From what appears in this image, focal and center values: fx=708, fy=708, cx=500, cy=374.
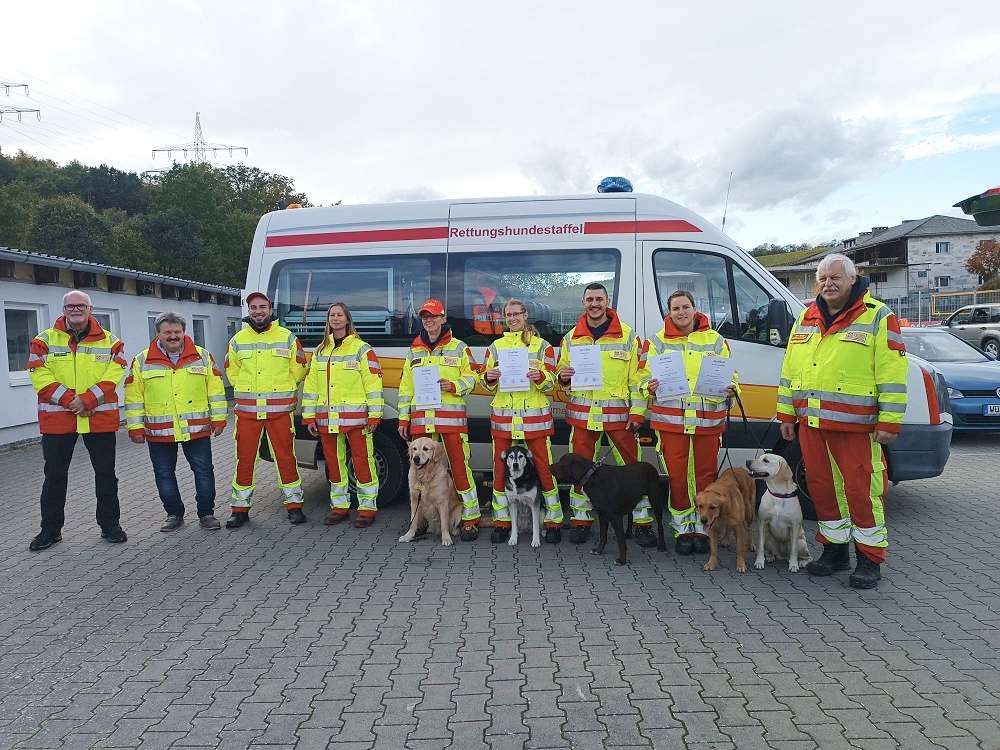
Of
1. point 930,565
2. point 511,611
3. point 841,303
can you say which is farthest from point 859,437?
point 511,611

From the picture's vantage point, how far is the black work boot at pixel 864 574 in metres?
4.73

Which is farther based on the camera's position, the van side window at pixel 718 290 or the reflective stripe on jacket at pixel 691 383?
the van side window at pixel 718 290

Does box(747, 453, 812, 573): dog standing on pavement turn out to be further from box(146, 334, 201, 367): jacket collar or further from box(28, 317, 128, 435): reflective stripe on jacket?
Result: box(28, 317, 128, 435): reflective stripe on jacket

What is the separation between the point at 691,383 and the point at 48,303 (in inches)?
461

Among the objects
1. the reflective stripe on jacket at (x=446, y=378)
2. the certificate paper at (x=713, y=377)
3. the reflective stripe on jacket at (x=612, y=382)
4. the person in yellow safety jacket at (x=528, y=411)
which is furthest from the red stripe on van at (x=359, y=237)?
the certificate paper at (x=713, y=377)

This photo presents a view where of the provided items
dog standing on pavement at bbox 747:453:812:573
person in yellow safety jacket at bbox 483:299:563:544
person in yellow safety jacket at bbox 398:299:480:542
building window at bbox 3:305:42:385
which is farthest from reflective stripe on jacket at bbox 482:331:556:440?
building window at bbox 3:305:42:385

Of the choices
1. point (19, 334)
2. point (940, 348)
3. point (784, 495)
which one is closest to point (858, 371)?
point (784, 495)

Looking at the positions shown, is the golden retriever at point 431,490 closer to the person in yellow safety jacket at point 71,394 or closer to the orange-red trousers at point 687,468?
the orange-red trousers at point 687,468

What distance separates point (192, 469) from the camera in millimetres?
6465

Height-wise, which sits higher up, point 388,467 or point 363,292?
point 363,292

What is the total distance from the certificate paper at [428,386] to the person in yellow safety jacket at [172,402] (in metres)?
1.72

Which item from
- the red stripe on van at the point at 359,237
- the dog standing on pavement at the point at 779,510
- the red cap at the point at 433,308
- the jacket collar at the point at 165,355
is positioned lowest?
the dog standing on pavement at the point at 779,510

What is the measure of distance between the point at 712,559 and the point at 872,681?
1761 millimetres

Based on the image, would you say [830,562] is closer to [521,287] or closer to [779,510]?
[779,510]
